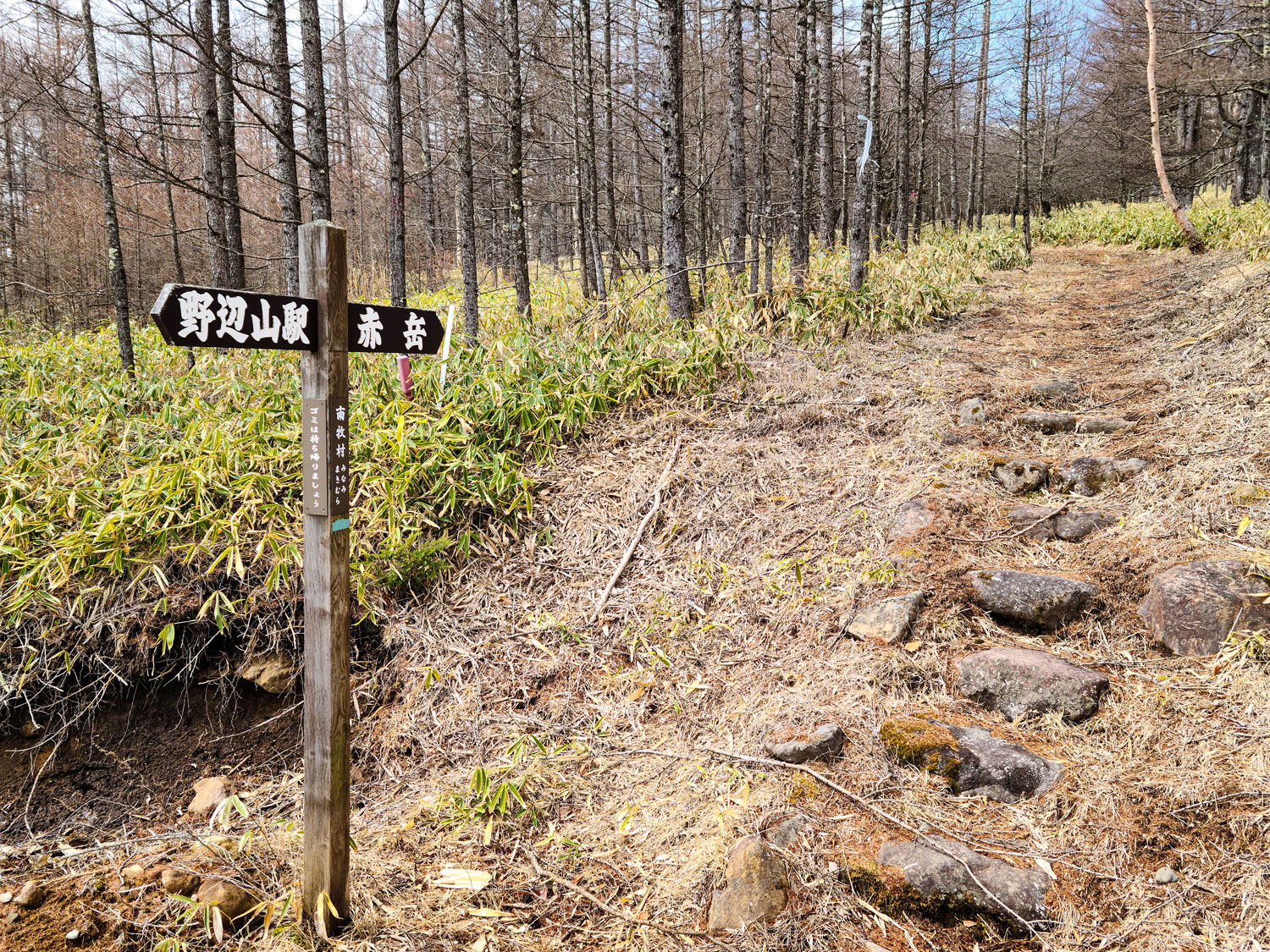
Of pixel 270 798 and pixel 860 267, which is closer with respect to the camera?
pixel 270 798

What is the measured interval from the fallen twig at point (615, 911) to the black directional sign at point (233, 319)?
205 cm

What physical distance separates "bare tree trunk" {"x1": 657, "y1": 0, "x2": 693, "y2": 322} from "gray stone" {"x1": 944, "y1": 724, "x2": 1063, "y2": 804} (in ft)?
15.1

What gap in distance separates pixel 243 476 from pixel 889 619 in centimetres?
406

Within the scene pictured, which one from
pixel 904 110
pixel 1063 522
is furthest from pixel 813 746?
pixel 904 110

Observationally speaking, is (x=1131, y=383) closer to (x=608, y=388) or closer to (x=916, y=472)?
(x=916, y=472)

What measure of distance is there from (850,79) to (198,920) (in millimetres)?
27432

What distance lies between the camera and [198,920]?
238 centimetres

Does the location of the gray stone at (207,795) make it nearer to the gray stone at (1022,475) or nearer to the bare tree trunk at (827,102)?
the gray stone at (1022,475)

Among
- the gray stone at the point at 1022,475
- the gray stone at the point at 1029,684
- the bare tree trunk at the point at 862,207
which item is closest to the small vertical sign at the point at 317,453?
the gray stone at the point at 1029,684

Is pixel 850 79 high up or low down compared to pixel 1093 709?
up

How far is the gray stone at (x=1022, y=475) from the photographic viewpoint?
4.08m

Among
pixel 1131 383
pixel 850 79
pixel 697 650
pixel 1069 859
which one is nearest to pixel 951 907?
pixel 1069 859

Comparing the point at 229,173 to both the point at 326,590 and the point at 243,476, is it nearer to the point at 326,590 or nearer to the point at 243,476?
the point at 243,476

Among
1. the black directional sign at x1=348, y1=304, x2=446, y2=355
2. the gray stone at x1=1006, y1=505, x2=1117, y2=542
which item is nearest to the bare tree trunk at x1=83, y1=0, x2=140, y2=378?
the black directional sign at x1=348, y1=304, x2=446, y2=355
